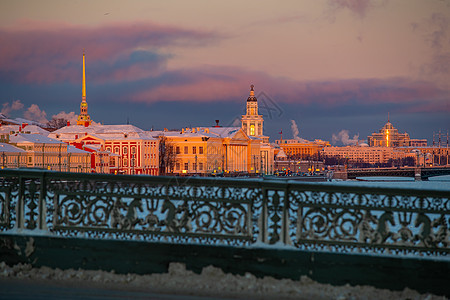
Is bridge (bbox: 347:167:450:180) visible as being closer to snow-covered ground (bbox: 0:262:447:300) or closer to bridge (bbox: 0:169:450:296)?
bridge (bbox: 0:169:450:296)

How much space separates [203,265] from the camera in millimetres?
6215

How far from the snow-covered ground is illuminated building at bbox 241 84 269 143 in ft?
460

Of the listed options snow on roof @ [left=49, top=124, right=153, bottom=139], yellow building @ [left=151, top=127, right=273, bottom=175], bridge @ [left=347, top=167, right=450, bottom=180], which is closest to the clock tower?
yellow building @ [left=151, top=127, right=273, bottom=175]

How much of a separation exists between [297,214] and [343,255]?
504mm

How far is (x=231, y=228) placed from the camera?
20.2ft

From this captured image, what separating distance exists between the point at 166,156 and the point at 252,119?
5877cm

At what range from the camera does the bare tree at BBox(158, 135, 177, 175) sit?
89812 mm

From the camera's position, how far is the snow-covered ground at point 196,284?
597 centimetres


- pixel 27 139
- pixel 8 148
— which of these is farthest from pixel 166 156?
pixel 8 148

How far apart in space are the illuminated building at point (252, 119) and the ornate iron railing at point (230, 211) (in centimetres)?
14024

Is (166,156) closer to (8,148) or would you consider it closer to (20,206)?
(8,148)

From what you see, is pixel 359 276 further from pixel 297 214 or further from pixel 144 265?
pixel 144 265

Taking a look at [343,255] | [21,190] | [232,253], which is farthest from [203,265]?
[21,190]

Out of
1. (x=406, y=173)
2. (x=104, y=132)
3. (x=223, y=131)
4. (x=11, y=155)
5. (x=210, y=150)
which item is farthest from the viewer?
(x=223, y=131)
